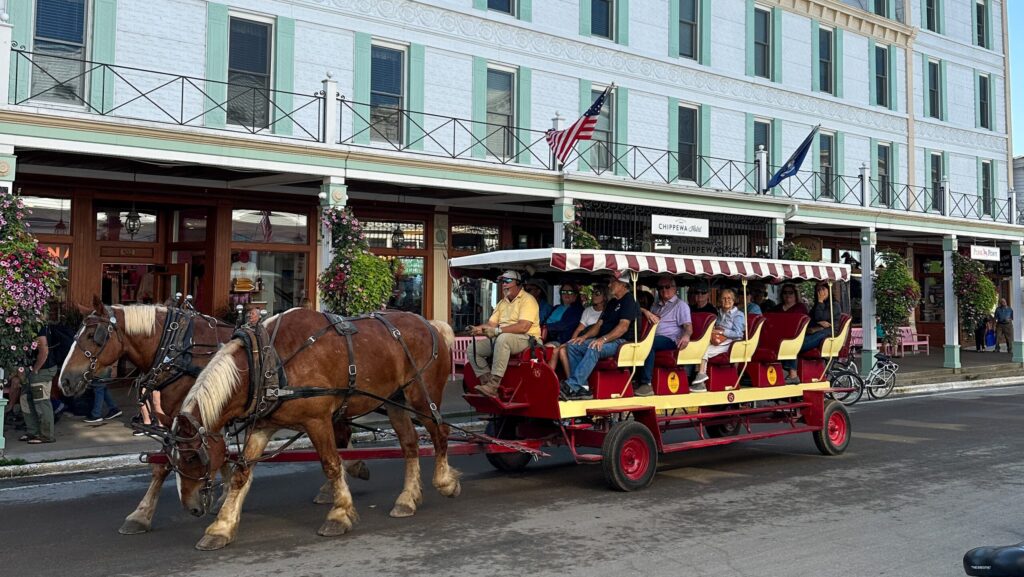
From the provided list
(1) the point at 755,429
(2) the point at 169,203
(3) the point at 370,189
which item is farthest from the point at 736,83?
(2) the point at 169,203

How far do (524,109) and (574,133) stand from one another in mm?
2858

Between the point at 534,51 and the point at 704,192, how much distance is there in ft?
16.2

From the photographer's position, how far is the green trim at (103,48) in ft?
46.3

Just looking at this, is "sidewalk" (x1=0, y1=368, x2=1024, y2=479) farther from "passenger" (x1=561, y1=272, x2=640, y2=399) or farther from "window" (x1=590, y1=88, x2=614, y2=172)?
"window" (x1=590, y1=88, x2=614, y2=172)

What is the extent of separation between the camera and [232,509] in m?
6.44

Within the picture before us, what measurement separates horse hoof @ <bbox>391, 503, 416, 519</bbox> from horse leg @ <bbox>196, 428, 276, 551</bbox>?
1.30 metres

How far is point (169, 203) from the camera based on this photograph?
16.3 meters

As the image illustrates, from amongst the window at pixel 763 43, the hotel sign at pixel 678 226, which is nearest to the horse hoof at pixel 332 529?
the hotel sign at pixel 678 226

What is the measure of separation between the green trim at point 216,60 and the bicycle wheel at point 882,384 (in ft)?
44.9

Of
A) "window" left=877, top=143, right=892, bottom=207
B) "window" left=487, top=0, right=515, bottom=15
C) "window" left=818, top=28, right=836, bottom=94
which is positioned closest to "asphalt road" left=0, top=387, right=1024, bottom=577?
"window" left=487, top=0, right=515, bottom=15

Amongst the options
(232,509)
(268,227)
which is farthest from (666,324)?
(268,227)

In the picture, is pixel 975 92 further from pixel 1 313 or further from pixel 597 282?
pixel 1 313

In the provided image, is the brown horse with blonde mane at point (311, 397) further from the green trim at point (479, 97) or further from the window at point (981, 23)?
the window at point (981, 23)

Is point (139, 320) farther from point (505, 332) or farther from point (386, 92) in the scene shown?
point (386, 92)
